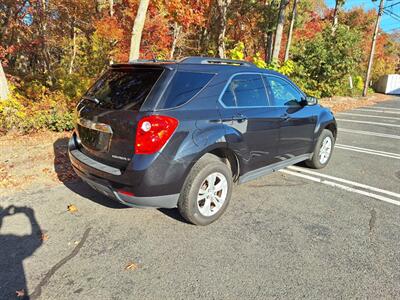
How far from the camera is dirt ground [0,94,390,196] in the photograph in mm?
4078

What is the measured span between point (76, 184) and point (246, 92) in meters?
2.67

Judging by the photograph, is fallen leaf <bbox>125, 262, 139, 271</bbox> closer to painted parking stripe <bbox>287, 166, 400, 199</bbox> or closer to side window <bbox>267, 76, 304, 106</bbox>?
A: side window <bbox>267, 76, 304, 106</bbox>

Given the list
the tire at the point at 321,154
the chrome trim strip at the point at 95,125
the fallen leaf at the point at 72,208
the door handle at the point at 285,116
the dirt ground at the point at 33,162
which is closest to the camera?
the chrome trim strip at the point at 95,125

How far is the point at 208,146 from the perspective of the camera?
2959 millimetres

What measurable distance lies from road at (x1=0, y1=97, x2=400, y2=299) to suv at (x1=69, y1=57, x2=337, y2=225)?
398 millimetres

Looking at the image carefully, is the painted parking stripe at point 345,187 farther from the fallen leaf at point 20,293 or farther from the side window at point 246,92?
the fallen leaf at point 20,293

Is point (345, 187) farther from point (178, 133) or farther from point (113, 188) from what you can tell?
point (113, 188)

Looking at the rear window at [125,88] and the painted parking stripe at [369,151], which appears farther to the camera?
the painted parking stripe at [369,151]

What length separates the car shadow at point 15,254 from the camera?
2.22 meters

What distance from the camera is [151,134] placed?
2633 mm

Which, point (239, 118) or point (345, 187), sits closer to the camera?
point (239, 118)

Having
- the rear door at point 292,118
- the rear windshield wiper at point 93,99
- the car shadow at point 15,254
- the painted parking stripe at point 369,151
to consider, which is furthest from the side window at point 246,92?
the painted parking stripe at point 369,151

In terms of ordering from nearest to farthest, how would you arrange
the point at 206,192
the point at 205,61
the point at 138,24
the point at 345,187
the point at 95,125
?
the point at 95,125
the point at 206,192
the point at 205,61
the point at 345,187
the point at 138,24

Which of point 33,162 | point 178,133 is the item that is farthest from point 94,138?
point 33,162
